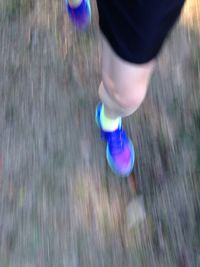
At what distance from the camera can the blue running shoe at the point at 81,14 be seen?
153cm

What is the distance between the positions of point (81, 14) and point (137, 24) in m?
0.79

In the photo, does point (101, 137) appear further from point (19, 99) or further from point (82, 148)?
point (19, 99)

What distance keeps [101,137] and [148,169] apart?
0.61 feet

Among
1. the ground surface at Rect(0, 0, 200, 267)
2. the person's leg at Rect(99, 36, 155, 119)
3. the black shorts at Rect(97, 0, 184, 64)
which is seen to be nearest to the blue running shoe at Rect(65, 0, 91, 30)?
the ground surface at Rect(0, 0, 200, 267)

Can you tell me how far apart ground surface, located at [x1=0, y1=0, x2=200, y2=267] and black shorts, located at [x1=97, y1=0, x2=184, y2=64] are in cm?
62

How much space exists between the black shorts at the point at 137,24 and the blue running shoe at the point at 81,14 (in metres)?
0.67

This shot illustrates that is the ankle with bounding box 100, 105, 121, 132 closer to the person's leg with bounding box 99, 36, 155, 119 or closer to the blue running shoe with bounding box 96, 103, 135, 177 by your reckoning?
the blue running shoe with bounding box 96, 103, 135, 177

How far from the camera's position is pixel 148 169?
1.43 m

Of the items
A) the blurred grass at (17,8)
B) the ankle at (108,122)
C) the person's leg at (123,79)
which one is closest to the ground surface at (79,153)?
the blurred grass at (17,8)

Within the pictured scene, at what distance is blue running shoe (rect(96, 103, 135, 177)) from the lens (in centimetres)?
138

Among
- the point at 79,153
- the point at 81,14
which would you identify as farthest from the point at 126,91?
the point at 81,14

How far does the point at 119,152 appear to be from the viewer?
1382 millimetres

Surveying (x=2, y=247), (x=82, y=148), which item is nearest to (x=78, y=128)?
(x=82, y=148)

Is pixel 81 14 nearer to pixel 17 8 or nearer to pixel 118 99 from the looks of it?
pixel 17 8
